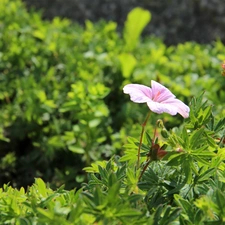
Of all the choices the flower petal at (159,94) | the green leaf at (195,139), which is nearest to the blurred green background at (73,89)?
the flower petal at (159,94)

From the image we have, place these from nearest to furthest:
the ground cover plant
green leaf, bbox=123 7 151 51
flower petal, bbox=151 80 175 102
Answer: the ground cover plant
flower petal, bbox=151 80 175 102
green leaf, bbox=123 7 151 51

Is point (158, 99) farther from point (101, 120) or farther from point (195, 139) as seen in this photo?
point (101, 120)

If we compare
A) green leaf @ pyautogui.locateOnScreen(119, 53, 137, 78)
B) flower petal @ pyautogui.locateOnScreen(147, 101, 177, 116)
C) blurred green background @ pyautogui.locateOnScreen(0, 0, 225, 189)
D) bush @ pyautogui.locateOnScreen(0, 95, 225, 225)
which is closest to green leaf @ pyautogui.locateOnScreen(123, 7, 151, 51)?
blurred green background @ pyautogui.locateOnScreen(0, 0, 225, 189)

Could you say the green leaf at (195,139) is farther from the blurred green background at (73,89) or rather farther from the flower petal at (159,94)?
the blurred green background at (73,89)

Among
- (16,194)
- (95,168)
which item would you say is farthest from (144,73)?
(16,194)

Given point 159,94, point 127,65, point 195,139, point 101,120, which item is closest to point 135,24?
point 127,65

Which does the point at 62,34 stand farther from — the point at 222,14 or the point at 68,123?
the point at 222,14

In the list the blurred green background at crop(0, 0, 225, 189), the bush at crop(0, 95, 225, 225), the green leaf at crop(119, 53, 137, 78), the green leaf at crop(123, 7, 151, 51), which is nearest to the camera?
the bush at crop(0, 95, 225, 225)

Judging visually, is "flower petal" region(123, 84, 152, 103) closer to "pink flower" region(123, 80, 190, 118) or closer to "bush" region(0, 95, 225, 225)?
"pink flower" region(123, 80, 190, 118)
